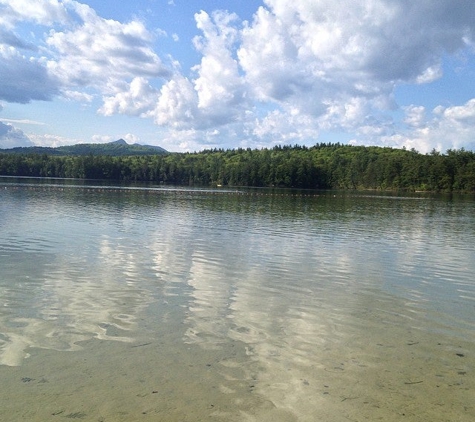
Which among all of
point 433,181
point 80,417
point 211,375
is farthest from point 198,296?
point 433,181

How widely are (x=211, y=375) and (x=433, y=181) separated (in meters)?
186

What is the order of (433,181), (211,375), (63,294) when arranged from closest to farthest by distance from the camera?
(211,375)
(63,294)
(433,181)

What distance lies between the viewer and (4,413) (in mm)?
7492

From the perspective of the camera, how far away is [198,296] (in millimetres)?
15570

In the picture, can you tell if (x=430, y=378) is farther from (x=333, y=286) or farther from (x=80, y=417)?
(x=333, y=286)

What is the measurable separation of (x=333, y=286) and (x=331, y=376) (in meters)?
8.72

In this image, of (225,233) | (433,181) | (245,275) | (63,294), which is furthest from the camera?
(433,181)

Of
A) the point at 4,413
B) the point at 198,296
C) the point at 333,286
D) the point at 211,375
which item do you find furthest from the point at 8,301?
the point at 333,286

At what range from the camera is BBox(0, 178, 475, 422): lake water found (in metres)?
8.12

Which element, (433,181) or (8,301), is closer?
(8,301)

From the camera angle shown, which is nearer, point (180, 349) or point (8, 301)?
point (180, 349)

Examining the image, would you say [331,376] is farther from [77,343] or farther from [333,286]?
[333,286]

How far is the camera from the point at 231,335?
461 inches

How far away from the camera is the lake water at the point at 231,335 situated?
8.12 metres
